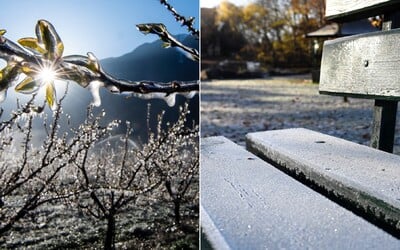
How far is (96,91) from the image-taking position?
0.86m

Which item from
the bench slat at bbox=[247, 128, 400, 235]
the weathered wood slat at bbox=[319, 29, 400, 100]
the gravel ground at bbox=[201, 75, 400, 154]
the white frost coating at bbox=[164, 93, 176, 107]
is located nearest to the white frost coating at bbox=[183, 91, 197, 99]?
the white frost coating at bbox=[164, 93, 176, 107]

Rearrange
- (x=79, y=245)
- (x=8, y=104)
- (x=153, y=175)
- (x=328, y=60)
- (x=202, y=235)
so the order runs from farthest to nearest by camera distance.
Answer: (x=328, y=60)
(x=153, y=175)
(x=79, y=245)
(x=8, y=104)
(x=202, y=235)

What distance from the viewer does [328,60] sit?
120cm

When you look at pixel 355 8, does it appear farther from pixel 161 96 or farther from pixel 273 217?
pixel 273 217

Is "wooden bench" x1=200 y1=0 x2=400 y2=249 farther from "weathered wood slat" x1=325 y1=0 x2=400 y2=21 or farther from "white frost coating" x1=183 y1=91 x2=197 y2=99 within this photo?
"white frost coating" x1=183 y1=91 x2=197 y2=99

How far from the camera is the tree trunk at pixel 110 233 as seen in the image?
36.7 inches

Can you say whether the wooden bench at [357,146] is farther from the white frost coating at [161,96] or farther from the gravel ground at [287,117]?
the gravel ground at [287,117]

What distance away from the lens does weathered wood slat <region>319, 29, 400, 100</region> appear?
0.92 m

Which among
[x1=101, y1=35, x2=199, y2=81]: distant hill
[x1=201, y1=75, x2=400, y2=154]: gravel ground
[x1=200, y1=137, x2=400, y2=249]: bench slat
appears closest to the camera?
[x1=200, y1=137, x2=400, y2=249]: bench slat

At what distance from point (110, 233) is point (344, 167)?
514mm

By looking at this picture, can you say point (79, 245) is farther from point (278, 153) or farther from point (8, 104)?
point (278, 153)

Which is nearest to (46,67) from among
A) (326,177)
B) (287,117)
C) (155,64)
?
(155,64)

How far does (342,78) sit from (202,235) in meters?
0.63

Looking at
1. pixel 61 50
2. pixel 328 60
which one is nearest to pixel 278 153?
pixel 328 60
